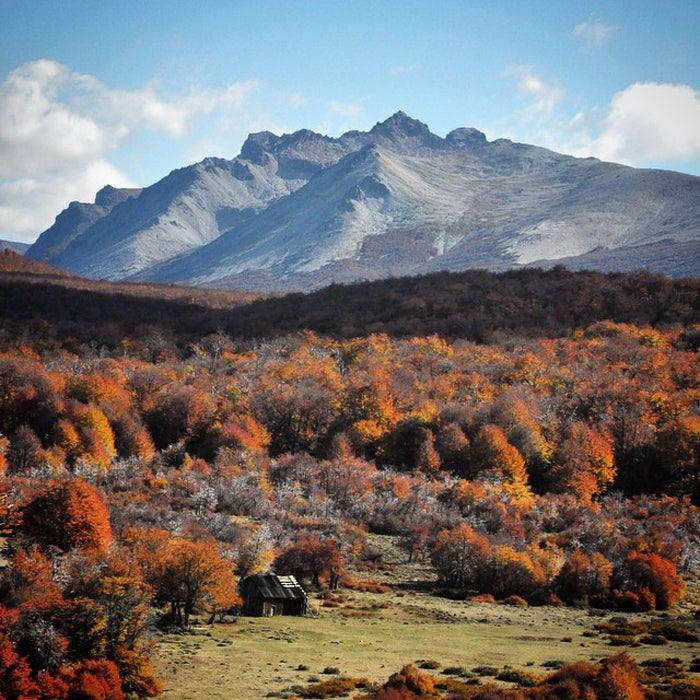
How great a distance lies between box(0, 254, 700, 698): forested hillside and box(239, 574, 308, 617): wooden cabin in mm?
2676

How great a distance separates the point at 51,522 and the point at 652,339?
4606 inches

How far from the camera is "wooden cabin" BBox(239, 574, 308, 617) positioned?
52.5m

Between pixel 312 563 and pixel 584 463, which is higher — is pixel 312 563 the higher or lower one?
the lower one

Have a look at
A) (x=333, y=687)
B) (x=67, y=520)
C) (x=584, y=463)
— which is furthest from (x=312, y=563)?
(x=584, y=463)

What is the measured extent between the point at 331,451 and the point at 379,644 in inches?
2427

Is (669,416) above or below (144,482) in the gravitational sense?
above

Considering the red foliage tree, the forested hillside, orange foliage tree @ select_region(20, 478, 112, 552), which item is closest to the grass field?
the red foliage tree

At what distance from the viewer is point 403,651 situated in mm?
45062

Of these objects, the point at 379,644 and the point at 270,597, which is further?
the point at 270,597

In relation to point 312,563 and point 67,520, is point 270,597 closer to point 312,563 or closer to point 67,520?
point 312,563

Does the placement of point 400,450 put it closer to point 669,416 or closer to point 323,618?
point 669,416

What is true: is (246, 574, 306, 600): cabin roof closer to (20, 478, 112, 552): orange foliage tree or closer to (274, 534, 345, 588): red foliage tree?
(274, 534, 345, 588): red foliage tree

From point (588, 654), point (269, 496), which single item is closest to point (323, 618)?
point (588, 654)

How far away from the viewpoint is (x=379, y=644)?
46.2m
